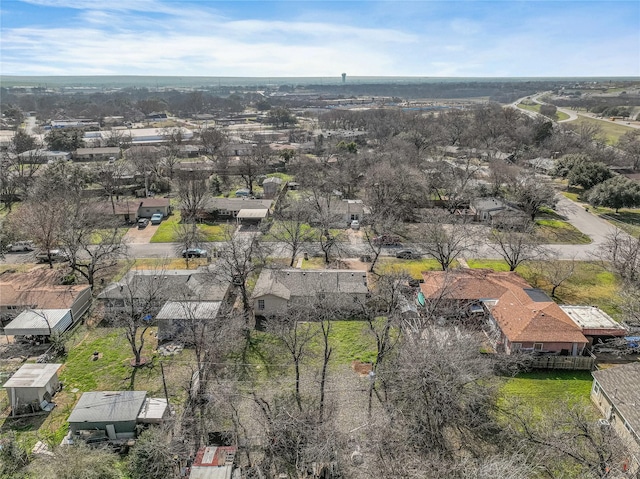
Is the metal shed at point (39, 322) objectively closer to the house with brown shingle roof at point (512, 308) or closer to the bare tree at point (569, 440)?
the house with brown shingle roof at point (512, 308)

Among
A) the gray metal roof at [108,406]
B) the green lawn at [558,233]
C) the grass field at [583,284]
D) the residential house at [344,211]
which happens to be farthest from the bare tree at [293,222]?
the green lawn at [558,233]

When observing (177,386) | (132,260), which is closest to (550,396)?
(177,386)

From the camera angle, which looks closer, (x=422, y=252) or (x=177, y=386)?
(x=177, y=386)

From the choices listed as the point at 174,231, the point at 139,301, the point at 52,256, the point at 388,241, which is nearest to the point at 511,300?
the point at 388,241

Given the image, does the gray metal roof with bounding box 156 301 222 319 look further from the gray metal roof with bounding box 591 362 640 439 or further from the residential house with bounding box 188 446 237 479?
the gray metal roof with bounding box 591 362 640 439

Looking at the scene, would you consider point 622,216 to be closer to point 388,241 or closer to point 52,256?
point 388,241

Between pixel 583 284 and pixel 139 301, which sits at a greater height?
pixel 139 301

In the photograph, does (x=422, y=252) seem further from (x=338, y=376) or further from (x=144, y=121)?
(x=144, y=121)

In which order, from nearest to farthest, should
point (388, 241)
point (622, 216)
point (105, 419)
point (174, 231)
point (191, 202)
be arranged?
point (105, 419) < point (388, 241) < point (174, 231) < point (191, 202) < point (622, 216)
